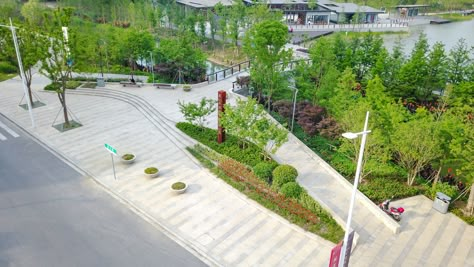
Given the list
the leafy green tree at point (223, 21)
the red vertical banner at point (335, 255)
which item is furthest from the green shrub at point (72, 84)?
the red vertical banner at point (335, 255)

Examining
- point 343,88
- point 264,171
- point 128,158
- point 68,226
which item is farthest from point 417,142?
point 68,226

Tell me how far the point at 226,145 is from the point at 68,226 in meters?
8.38

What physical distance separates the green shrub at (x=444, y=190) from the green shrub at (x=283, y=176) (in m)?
5.97

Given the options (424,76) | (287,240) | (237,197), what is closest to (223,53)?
(424,76)

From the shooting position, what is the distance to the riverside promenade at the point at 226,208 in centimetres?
1233

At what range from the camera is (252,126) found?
55.5 ft

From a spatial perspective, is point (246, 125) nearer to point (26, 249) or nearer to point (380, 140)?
point (380, 140)

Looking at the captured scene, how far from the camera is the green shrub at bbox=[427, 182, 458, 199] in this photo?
606 inches

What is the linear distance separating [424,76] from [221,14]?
30.7 metres

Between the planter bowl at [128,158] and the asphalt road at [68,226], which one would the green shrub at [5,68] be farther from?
the planter bowl at [128,158]

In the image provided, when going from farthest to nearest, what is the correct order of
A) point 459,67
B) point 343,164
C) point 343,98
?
1. point 459,67
2. point 343,98
3. point 343,164

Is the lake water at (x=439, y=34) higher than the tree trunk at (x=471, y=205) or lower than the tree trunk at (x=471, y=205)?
higher

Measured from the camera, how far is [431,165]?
1723 centimetres

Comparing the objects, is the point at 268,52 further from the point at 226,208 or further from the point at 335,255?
the point at 335,255
